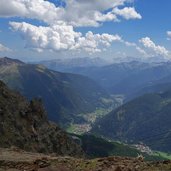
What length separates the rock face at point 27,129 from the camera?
91.8 m

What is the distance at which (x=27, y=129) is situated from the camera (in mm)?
101125

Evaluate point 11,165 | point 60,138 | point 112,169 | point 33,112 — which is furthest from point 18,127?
point 112,169

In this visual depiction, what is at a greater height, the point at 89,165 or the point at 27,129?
the point at 89,165

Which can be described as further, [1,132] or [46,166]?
[1,132]

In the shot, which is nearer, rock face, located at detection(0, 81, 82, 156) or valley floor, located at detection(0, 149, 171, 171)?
valley floor, located at detection(0, 149, 171, 171)

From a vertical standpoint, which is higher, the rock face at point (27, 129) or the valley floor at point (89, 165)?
the valley floor at point (89, 165)

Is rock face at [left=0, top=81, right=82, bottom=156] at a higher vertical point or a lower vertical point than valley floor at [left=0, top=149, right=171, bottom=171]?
lower

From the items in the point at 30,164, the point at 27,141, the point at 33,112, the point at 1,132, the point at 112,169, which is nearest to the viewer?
the point at 112,169

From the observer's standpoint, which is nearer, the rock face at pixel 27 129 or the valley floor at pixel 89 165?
the valley floor at pixel 89 165

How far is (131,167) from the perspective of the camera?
109 ft

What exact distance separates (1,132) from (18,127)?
9867 millimetres

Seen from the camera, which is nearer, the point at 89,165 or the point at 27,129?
the point at 89,165

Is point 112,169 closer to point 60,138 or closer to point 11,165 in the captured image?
point 11,165

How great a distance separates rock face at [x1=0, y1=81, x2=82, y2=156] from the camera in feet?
301
